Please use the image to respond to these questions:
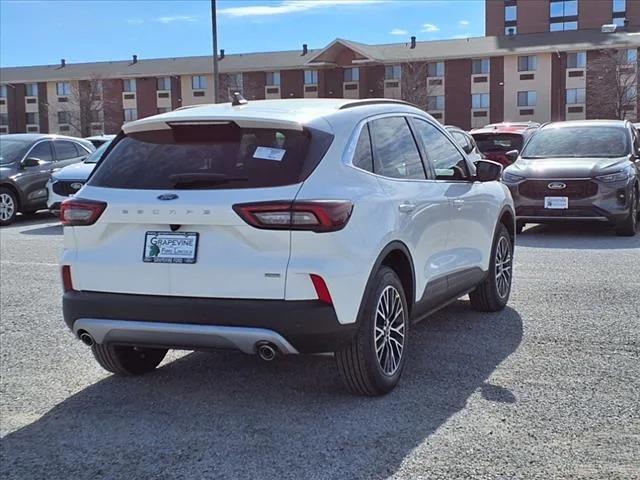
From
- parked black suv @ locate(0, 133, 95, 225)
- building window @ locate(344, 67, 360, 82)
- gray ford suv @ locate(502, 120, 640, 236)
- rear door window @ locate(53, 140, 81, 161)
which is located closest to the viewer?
gray ford suv @ locate(502, 120, 640, 236)

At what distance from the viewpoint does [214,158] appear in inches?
179

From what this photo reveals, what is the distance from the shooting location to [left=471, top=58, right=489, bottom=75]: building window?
202 feet

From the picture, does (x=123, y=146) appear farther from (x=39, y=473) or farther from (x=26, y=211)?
(x=26, y=211)

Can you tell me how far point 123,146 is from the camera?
4.89 meters

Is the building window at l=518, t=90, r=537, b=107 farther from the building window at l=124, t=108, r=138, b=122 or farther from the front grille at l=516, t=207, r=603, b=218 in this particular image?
the front grille at l=516, t=207, r=603, b=218

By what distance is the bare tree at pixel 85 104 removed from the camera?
72.3m

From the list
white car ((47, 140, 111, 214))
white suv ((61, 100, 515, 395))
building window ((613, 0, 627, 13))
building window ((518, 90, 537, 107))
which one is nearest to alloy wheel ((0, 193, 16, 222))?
white car ((47, 140, 111, 214))

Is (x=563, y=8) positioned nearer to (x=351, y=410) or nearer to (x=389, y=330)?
(x=389, y=330)

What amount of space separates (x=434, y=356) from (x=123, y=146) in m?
2.56

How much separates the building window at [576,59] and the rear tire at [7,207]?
168ft

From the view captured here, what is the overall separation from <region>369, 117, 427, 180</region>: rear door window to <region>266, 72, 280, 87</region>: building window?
62.6 meters

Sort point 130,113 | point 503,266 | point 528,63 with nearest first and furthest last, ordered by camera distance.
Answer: point 503,266
point 528,63
point 130,113

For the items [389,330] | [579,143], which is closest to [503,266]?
[389,330]

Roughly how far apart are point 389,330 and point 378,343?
16 centimetres
